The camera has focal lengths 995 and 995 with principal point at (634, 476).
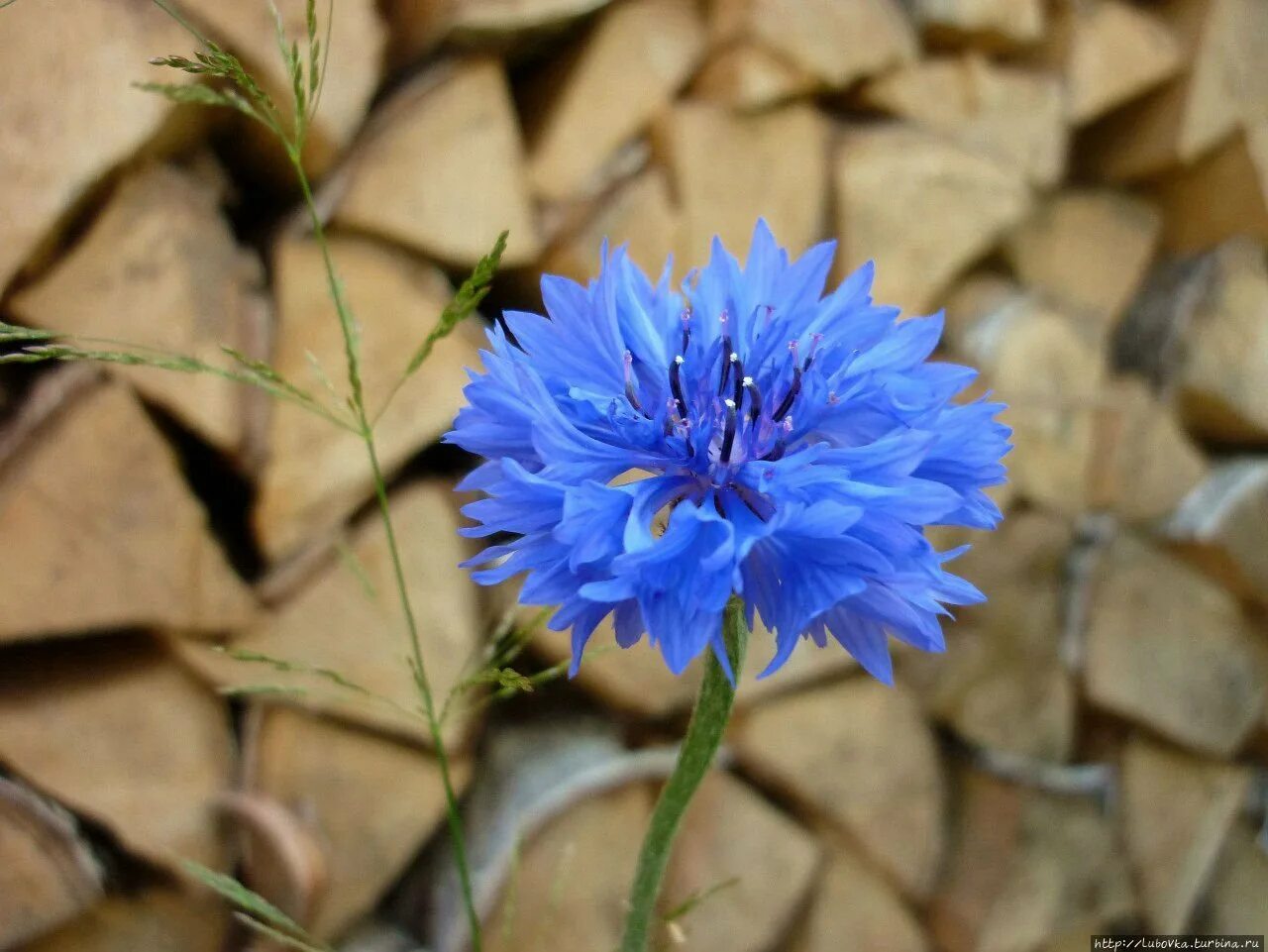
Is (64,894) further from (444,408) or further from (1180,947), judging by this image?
(1180,947)

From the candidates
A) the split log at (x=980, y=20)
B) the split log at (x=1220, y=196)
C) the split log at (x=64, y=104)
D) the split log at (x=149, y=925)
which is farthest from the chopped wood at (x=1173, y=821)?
the split log at (x=64, y=104)

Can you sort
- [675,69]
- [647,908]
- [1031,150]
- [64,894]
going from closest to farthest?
[647,908], [64,894], [675,69], [1031,150]

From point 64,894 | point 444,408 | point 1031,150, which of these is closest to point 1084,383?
point 1031,150

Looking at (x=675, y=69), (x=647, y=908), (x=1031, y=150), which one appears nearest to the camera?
(x=647, y=908)

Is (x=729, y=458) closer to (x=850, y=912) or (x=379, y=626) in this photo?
(x=379, y=626)

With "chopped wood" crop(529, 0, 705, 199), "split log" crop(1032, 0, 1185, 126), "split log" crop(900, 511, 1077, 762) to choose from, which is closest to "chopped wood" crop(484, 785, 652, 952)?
"split log" crop(900, 511, 1077, 762)

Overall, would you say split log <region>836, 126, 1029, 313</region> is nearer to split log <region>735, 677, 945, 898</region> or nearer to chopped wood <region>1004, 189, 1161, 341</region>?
chopped wood <region>1004, 189, 1161, 341</region>

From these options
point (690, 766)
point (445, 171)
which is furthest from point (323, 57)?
point (690, 766)

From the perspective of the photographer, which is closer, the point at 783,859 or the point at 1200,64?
the point at 783,859
